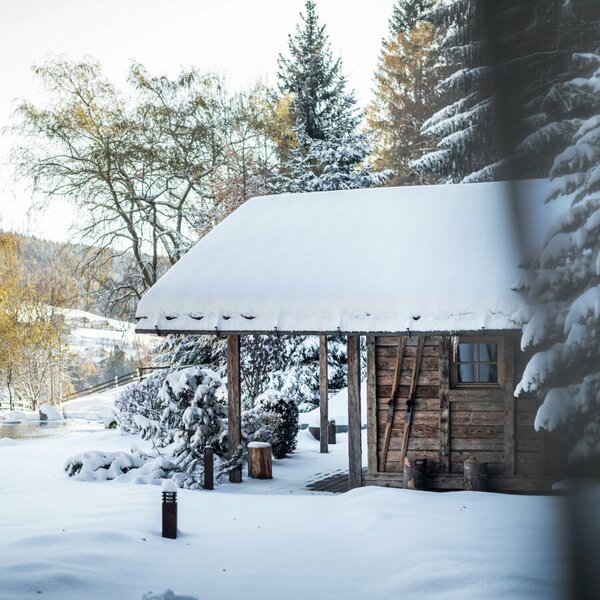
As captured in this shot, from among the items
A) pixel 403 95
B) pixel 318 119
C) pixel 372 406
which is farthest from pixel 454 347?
pixel 403 95

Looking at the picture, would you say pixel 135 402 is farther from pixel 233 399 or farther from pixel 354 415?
pixel 354 415

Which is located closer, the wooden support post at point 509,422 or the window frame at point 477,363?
the wooden support post at point 509,422

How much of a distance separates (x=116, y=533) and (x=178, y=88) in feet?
66.5

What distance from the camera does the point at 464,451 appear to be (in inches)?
382

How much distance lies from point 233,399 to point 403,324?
2.97 metres

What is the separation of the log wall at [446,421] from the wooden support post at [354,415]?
264 mm

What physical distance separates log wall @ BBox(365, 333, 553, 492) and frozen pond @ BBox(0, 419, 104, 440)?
13832 mm

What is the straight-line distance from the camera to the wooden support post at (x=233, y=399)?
10.6 metres

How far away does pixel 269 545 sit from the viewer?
274 inches

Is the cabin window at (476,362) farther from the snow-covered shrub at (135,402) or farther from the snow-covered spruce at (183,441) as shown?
the snow-covered shrub at (135,402)

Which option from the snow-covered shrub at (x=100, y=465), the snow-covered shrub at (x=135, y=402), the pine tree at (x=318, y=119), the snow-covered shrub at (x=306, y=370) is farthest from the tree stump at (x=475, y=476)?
the pine tree at (x=318, y=119)

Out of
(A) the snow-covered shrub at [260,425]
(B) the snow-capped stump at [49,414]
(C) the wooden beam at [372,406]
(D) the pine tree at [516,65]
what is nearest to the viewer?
(D) the pine tree at [516,65]

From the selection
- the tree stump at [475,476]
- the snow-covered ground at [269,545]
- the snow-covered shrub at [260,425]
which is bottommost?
the snow-covered ground at [269,545]

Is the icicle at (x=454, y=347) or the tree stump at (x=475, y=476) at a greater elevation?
the icicle at (x=454, y=347)
